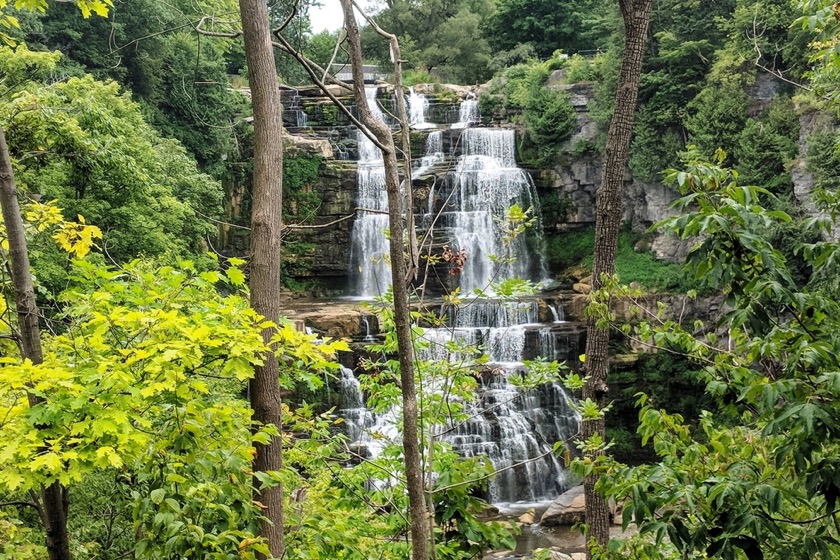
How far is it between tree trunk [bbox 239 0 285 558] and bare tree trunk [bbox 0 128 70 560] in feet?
3.42

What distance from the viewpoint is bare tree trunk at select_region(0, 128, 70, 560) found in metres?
3.30

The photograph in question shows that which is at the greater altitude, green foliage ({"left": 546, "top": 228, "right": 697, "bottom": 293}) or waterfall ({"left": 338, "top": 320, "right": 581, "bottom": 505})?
green foliage ({"left": 546, "top": 228, "right": 697, "bottom": 293})

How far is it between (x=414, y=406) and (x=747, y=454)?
5.18 ft

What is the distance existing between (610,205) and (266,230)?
3.11m

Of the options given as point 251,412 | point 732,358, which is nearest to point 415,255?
point 251,412

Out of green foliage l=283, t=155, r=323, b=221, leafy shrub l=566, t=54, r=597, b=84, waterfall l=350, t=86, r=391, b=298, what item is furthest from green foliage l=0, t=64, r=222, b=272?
leafy shrub l=566, t=54, r=597, b=84

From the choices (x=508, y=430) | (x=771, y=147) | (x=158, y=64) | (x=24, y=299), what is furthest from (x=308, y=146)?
(x=24, y=299)

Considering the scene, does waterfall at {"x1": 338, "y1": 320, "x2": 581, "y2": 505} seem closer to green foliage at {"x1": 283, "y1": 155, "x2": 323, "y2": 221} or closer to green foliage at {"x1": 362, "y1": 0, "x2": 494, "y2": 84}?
green foliage at {"x1": 283, "y1": 155, "x2": 323, "y2": 221}

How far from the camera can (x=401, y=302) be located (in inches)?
130

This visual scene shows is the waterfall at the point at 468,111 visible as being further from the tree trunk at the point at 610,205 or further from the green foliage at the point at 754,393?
the green foliage at the point at 754,393

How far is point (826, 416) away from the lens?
206cm

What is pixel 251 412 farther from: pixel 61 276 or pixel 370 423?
pixel 370 423

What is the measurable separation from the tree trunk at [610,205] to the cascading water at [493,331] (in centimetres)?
290

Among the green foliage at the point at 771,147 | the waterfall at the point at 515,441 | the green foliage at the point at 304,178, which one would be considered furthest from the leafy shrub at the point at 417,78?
the waterfall at the point at 515,441
